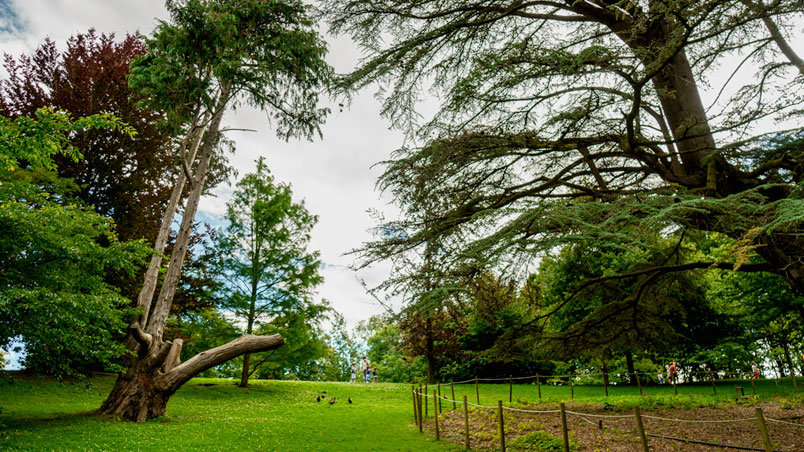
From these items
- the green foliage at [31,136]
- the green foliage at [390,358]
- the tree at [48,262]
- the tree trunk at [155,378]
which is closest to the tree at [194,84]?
the tree trunk at [155,378]

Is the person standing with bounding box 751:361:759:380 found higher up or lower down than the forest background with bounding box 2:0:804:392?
lower down

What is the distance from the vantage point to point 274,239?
1855 centimetres

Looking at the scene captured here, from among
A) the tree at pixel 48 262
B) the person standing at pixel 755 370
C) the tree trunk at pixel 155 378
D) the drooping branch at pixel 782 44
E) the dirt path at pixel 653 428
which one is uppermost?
the drooping branch at pixel 782 44

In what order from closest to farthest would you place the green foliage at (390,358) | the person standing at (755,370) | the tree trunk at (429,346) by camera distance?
the tree trunk at (429,346)
the person standing at (755,370)
the green foliage at (390,358)

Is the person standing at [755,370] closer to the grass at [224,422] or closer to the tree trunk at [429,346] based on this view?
the grass at [224,422]

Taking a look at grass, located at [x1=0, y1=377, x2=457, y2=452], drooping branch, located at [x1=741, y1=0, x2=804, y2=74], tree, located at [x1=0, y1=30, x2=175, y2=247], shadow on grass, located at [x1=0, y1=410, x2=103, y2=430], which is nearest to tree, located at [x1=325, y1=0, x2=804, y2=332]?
drooping branch, located at [x1=741, y1=0, x2=804, y2=74]

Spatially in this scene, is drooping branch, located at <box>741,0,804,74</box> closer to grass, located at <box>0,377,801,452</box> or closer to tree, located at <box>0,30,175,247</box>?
grass, located at <box>0,377,801,452</box>

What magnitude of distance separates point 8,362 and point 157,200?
6.85 metres

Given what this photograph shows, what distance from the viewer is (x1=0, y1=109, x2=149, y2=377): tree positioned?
23.5ft

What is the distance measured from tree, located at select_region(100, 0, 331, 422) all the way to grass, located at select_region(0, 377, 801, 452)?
117 cm

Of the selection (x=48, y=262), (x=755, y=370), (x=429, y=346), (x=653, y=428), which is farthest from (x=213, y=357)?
(x=755, y=370)

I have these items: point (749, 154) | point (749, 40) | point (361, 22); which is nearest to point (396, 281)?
point (361, 22)

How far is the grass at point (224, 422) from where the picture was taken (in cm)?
792

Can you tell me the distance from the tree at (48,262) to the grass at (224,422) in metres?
1.36
